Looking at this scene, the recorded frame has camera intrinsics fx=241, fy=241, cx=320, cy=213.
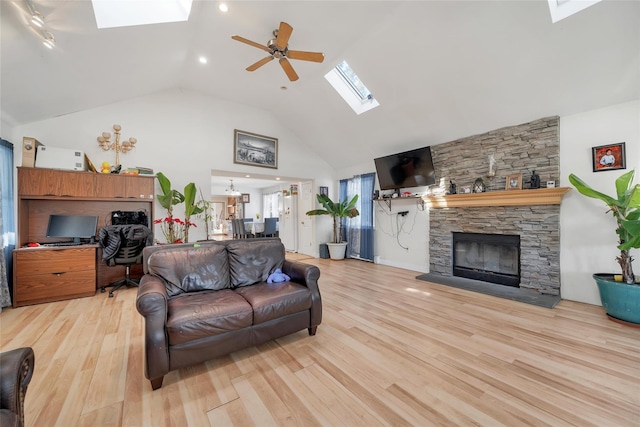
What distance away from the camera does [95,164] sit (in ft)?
13.5

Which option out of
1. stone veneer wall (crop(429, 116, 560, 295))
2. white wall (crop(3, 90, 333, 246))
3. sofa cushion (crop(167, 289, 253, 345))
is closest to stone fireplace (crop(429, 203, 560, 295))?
stone veneer wall (crop(429, 116, 560, 295))

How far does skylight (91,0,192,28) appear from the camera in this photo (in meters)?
2.46

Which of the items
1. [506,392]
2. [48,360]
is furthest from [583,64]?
[48,360]

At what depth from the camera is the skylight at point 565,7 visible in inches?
98.0

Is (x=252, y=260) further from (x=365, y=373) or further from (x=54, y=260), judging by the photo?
(x=54, y=260)

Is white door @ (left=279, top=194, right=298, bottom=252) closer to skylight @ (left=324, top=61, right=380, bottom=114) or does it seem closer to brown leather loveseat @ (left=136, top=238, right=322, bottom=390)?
skylight @ (left=324, top=61, right=380, bottom=114)

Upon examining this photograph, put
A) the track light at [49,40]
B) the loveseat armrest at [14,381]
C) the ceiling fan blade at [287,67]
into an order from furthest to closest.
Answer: the ceiling fan blade at [287,67] → the track light at [49,40] → the loveseat armrest at [14,381]

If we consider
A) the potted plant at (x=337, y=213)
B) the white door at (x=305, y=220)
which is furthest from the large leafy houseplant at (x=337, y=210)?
the white door at (x=305, y=220)

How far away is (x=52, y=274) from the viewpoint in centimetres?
334

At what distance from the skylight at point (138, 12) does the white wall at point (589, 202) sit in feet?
17.5

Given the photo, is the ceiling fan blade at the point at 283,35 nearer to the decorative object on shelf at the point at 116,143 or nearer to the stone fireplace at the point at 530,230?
the decorative object on shelf at the point at 116,143

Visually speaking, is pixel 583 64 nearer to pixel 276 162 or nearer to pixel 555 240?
pixel 555 240

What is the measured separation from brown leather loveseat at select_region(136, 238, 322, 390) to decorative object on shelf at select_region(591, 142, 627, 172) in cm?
402

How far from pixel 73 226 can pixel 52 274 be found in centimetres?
80
